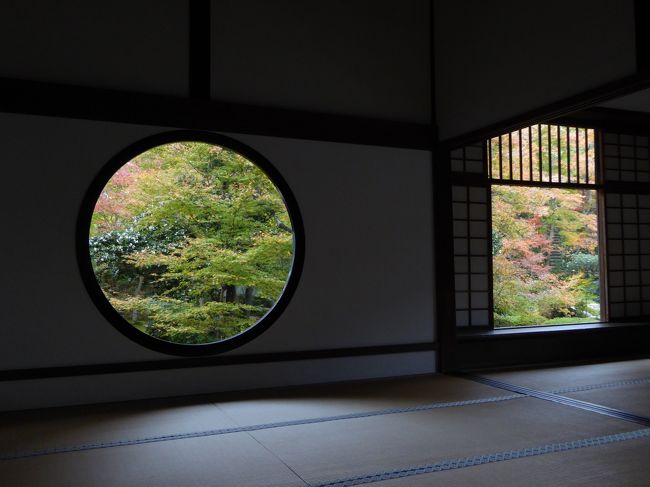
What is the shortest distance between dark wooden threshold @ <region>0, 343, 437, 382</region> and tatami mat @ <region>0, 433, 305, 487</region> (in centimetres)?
109

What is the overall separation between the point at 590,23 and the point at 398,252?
2258mm

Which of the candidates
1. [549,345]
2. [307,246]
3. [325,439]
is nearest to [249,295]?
[307,246]

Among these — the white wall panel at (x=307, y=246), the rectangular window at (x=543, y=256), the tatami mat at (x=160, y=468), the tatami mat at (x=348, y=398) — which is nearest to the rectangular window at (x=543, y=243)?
the rectangular window at (x=543, y=256)

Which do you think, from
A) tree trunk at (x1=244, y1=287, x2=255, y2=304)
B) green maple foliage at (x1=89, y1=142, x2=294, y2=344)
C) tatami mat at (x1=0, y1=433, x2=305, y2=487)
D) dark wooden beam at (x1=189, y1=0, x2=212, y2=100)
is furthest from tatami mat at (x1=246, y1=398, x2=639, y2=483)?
tree trunk at (x1=244, y1=287, x2=255, y2=304)

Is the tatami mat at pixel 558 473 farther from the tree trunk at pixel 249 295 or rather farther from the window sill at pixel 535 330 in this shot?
the tree trunk at pixel 249 295

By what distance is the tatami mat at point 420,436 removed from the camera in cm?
270

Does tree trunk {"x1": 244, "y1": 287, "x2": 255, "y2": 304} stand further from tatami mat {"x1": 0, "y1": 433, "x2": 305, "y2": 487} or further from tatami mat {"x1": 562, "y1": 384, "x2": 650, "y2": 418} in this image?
tatami mat {"x1": 0, "y1": 433, "x2": 305, "y2": 487}

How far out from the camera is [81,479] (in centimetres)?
249

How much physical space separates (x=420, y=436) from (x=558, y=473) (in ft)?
2.57

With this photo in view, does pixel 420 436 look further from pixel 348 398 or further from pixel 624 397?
pixel 624 397

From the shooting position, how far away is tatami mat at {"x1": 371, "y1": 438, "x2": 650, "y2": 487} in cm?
241

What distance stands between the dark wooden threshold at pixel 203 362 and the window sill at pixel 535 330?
0.60m

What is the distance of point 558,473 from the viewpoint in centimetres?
251

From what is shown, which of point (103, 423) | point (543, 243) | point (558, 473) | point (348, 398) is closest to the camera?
point (558, 473)
